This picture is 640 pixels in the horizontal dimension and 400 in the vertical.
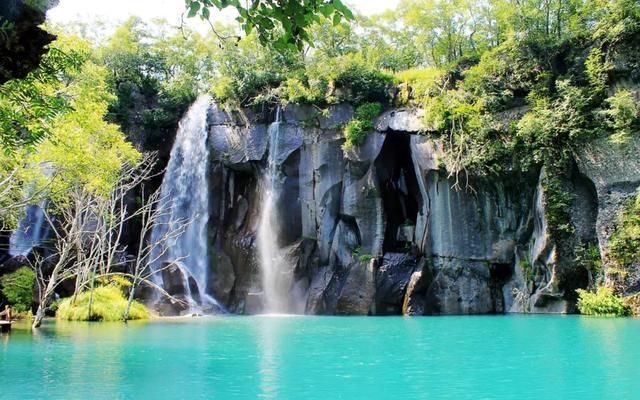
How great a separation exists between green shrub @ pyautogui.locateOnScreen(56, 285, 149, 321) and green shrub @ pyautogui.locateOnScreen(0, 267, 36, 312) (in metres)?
2.07

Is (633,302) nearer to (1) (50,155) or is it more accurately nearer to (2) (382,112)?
(2) (382,112)

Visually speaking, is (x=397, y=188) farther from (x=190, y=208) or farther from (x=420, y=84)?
(x=190, y=208)

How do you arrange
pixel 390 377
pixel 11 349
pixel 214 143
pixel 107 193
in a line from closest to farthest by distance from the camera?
pixel 390 377 → pixel 11 349 → pixel 107 193 → pixel 214 143

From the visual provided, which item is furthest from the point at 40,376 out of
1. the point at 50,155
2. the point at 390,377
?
the point at 50,155

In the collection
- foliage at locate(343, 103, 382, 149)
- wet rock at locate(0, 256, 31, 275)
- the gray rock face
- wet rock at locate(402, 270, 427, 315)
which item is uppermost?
foliage at locate(343, 103, 382, 149)

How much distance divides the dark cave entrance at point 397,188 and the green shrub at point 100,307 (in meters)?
10.7

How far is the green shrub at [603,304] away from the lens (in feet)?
58.6

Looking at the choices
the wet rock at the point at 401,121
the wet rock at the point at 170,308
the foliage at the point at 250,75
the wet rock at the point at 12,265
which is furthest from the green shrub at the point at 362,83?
the wet rock at the point at 12,265

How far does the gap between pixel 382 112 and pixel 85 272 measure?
13.9m

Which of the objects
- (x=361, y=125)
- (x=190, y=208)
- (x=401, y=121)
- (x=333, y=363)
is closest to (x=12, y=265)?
(x=190, y=208)

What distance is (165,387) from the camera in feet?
24.3

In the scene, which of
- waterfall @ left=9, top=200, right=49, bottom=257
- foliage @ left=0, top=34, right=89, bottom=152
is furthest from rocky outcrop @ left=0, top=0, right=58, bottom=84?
waterfall @ left=9, top=200, right=49, bottom=257

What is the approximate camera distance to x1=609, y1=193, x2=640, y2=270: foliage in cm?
1806

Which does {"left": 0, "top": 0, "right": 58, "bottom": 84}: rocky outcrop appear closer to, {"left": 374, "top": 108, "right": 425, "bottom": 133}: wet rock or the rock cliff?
the rock cliff
